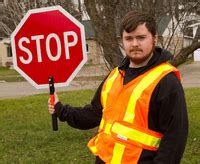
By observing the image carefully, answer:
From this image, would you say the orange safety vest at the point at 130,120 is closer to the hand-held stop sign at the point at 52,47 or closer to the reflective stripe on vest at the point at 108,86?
the reflective stripe on vest at the point at 108,86

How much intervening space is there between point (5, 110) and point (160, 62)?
9.56 m

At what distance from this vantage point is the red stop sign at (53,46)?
3.49 metres

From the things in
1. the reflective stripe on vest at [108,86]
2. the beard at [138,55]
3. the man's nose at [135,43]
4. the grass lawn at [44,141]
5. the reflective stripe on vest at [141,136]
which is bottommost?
the grass lawn at [44,141]

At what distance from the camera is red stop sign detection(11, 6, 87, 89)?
11.5ft

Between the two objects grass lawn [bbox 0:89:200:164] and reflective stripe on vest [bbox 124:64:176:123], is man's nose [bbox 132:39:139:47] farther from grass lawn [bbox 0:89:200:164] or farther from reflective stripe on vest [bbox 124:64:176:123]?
grass lawn [bbox 0:89:200:164]

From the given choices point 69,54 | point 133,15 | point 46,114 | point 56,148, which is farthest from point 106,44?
point 46,114

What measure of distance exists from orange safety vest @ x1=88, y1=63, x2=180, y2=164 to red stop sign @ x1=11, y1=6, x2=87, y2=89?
0.77 metres

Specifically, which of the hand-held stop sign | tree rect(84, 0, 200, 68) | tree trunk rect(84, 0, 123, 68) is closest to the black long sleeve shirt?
the hand-held stop sign

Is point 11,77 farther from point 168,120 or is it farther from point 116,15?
point 168,120

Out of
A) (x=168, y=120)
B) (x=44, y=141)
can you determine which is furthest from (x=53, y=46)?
(x=44, y=141)

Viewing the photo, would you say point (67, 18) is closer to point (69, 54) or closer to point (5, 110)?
point (69, 54)

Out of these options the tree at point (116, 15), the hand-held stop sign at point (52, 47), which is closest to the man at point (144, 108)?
the hand-held stop sign at point (52, 47)

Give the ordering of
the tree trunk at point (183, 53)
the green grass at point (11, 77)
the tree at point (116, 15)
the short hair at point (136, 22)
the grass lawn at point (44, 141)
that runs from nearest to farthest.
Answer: the short hair at point (136, 22) → the tree at point (116, 15) → the tree trunk at point (183, 53) → the grass lawn at point (44, 141) → the green grass at point (11, 77)

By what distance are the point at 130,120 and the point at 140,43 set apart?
0.45 metres
